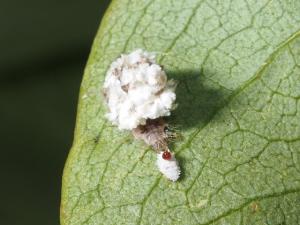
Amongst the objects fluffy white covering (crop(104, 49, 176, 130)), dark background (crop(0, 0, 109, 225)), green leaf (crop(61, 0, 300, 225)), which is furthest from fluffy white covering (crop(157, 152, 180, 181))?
dark background (crop(0, 0, 109, 225))

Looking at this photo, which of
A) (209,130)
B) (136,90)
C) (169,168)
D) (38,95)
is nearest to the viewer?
(169,168)

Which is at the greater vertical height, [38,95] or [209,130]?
[209,130]

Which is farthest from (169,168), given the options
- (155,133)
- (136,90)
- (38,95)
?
(38,95)

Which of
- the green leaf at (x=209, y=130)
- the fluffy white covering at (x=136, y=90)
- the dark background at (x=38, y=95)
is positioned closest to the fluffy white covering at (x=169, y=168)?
the green leaf at (x=209, y=130)

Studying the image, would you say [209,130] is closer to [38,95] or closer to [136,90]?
[136,90]

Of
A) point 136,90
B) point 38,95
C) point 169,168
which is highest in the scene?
point 136,90

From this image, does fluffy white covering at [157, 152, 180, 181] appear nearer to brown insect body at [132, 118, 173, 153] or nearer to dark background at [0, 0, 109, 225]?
brown insect body at [132, 118, 173, 153]

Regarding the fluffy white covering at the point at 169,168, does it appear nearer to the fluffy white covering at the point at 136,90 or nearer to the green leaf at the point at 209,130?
the green leaf at the point at 209,130
